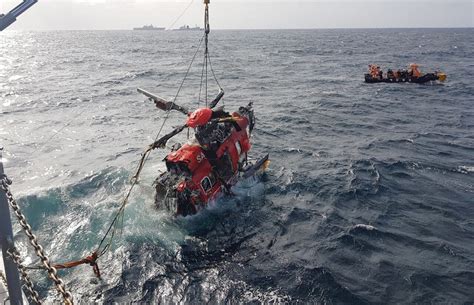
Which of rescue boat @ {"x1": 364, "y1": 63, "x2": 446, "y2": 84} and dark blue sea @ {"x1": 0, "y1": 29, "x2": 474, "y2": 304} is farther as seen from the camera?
rescue boat @ {"x1": 364, "y1": 63, "x2": 446, "y2": 84}

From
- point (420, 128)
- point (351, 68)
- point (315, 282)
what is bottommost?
point (315, 282)

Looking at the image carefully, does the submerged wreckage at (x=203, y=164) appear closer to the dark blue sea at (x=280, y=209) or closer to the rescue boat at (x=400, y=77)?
the dark blue sea at (x=280, y=209)

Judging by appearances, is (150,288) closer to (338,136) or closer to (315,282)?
(315,282)

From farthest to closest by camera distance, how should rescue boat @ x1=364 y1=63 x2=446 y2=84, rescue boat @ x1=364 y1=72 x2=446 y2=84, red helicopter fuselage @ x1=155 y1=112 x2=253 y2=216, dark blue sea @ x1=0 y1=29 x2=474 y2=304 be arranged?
rescue boat @ x1=364 y1=63 x2=446 y2=84, rescue boat @ x1=364 y1=72 x2=446 y2=84, red helicopter fuselage @ x1=155 y1=112 x2=253 y2=216, dark blue sea @ x1=0 y1=29 x2=474 y2=304

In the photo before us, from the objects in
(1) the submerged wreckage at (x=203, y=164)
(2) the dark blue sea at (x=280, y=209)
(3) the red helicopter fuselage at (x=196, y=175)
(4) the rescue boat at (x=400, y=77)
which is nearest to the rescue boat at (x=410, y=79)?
(4) the rescue boat at (x=400, y=77)

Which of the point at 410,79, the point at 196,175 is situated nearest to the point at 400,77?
the point at 410,79

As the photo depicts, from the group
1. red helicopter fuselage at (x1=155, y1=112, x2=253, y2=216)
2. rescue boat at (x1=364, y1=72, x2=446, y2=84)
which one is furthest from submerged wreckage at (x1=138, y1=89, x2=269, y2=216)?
rescue boat at (x1=364, y1=72, x2=446, y2=84)

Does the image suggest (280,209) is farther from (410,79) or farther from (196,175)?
(410,79)

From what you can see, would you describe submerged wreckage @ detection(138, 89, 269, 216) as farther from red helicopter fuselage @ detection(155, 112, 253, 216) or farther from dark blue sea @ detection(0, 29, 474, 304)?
dark blue sea @ detection(0, 29, 474, 304)

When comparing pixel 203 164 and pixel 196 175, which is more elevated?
pixel 203 164

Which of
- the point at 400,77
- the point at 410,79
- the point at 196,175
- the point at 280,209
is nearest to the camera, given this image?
the point at 196,175

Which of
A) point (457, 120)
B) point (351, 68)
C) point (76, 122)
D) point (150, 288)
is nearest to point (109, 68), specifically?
point (76, 122)

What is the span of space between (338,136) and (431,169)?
24.8 ft

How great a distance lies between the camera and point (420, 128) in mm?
28297
